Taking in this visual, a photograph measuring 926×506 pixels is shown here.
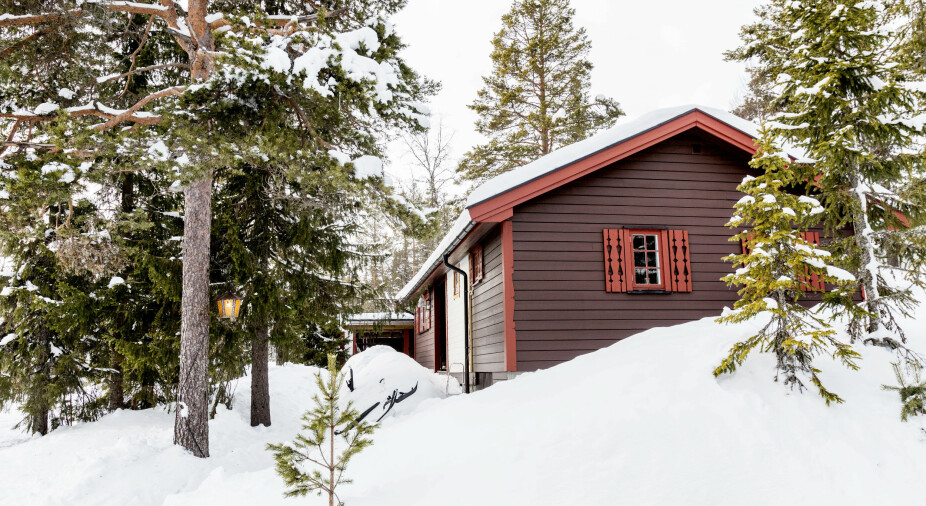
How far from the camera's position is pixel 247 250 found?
10078 mm

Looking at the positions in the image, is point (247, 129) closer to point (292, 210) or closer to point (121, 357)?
point (292, 210)

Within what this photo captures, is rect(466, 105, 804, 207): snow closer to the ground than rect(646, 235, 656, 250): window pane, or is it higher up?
higher up

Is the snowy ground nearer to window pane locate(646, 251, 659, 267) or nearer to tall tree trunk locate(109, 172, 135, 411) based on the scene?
window pane locate(646, 251, 659, 267)

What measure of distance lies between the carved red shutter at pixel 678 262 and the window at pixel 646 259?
17 centimetres

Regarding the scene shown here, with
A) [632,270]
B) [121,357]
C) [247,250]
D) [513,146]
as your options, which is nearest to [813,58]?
[632,270]

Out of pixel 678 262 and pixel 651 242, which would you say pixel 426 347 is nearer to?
pixel 651 242

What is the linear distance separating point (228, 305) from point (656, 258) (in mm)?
6882

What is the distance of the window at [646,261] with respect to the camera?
915cm

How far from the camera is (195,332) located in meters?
8.21

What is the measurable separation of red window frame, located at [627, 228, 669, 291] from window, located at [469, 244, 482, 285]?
9.36 feet

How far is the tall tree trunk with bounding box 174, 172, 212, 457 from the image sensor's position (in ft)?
26.6

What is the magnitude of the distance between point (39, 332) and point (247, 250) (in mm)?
3719

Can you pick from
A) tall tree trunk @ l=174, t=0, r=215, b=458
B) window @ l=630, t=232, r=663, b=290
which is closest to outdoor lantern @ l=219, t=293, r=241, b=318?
tall tree trunk @ l=174, t=0, r=215, b=458

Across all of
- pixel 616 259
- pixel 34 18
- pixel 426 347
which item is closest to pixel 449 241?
pixel 616 259
